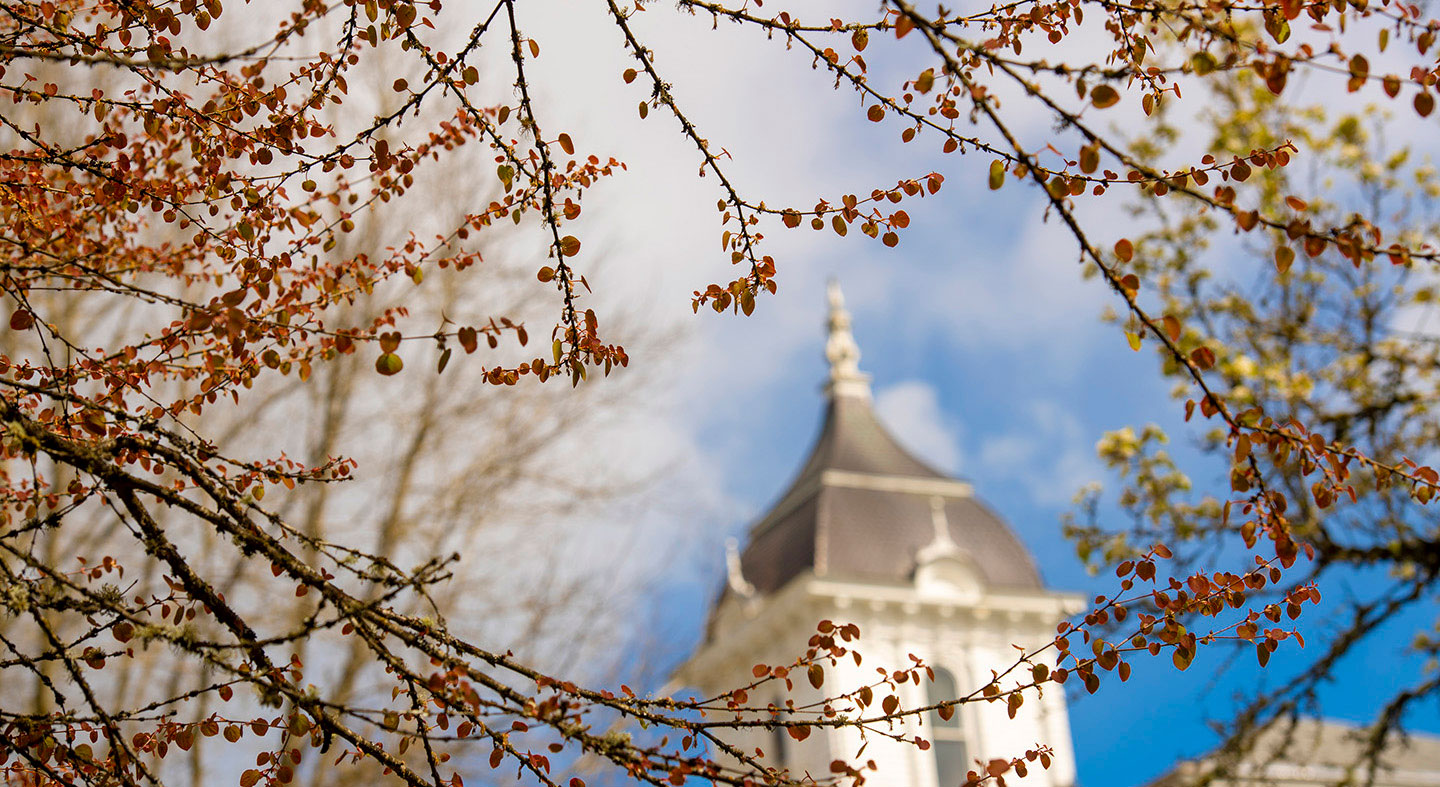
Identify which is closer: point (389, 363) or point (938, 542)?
point (389, 363)

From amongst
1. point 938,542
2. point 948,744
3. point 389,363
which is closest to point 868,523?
point 938,542

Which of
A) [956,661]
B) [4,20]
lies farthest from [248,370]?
[956,661]

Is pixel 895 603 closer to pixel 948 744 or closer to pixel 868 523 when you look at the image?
pixel 868 523

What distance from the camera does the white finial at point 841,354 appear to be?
24328 millimetres

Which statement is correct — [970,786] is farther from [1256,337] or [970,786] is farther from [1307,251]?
[1256,337]

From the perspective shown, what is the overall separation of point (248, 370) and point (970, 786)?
2.24 meters

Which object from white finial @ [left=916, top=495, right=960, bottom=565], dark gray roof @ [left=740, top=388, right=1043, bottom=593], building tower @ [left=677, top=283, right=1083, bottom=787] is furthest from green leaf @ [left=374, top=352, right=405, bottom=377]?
white finial @ [left=916, top=495, right=960, bottom=565]

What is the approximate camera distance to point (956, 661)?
19219 millimetres

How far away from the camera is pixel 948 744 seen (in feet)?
62.1

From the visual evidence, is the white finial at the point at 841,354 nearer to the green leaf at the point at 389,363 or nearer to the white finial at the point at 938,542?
the white finial at the point at 938,542

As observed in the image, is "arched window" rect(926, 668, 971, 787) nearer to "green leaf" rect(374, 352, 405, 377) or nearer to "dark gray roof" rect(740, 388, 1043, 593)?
"dark gray roof" rect(740, 388, 1043, 593)

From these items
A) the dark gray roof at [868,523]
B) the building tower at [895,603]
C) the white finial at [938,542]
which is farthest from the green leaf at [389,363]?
the white finial at [938,542]

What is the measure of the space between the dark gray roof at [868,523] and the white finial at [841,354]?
4.20ft

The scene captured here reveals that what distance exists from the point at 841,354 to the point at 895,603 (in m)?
6.72
